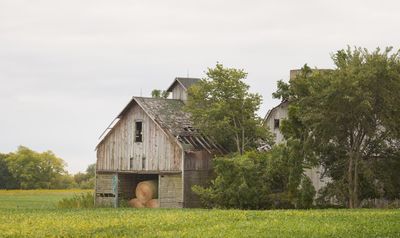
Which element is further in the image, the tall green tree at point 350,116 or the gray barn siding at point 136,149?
the gray barn siding at point 136,149

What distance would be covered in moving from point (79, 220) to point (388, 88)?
61.0ft

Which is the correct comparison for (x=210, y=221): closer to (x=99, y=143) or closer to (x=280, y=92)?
(x=280, y=92)

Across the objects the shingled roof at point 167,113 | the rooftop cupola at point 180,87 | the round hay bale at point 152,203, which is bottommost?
the round hay bale at point 152,203

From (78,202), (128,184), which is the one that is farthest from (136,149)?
(78,202)

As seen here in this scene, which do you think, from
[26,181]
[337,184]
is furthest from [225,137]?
[26,181]

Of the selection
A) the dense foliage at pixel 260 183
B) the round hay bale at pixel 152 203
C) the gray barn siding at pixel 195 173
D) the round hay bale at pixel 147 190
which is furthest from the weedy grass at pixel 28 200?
the dense foliage at pixel 260 183

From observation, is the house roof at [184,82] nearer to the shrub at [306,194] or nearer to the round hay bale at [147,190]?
the round hay bale at [147,190]

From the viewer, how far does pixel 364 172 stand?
142ft

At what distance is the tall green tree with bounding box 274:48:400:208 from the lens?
137 ft

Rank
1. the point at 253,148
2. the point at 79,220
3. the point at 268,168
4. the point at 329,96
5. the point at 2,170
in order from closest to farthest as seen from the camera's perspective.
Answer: the point at 79,220
the point at 329,96
the point at 268,168
the point at 253,148
the point at 2,170

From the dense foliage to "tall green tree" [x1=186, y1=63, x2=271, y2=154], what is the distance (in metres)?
6.08

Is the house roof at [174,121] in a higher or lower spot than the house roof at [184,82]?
lower

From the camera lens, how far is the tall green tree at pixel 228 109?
178 ft

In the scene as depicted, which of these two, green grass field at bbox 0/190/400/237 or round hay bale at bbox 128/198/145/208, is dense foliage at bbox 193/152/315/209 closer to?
round hay bale at bbox 128/198/145/208
